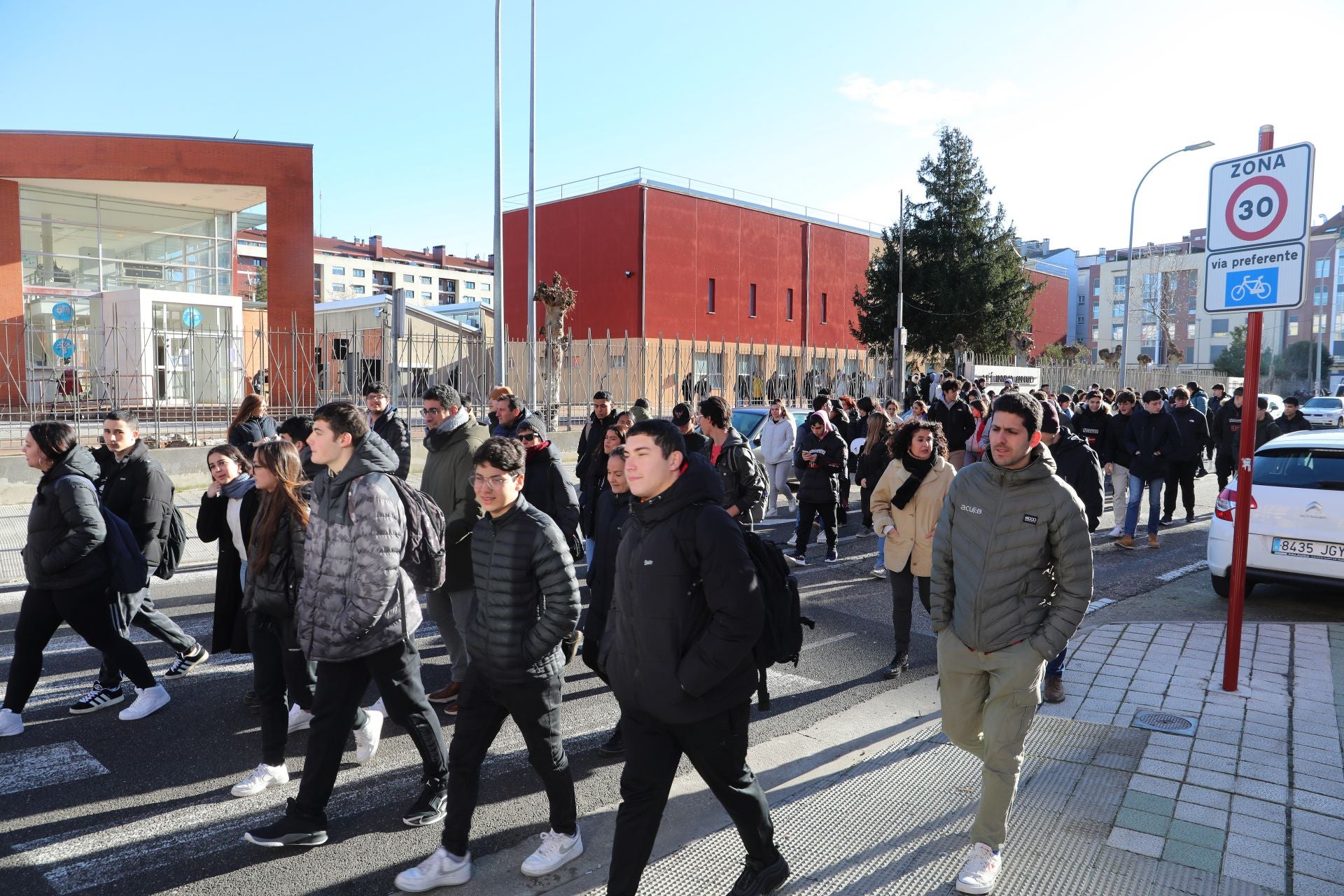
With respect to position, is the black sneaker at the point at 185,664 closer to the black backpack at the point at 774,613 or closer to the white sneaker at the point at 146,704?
the white sneaker at the point at 146,704

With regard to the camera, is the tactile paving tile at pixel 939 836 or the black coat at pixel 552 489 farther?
the black coat at pixel 552 489

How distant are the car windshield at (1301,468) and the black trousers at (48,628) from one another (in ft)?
28.3

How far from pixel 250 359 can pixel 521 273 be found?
83.6 feet

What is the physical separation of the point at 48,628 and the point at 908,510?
5.06 meters

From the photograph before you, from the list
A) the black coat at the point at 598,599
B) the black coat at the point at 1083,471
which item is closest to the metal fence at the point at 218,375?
the black coat at the point at 1083,471

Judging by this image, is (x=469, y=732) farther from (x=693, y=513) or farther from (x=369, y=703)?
(x=369, y=703)

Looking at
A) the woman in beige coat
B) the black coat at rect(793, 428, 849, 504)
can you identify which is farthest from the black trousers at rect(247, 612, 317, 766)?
the black coat at rect(793, 428, 849, 504)

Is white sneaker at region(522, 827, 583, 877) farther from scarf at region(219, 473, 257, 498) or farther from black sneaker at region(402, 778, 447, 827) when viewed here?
scarf at region(219, 473, 257, 498)

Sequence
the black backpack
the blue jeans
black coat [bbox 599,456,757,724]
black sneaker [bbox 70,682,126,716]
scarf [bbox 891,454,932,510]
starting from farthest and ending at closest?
1. the blue jeans
2. scarf [bbox 891,454,932,510]
3. black sneaker [bbox 70,682,126,716]
4. the black backpack
5. black coat [bbox 599,456,757,724]

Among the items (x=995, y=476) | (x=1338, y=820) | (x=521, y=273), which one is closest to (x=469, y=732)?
(x=995, y=476)

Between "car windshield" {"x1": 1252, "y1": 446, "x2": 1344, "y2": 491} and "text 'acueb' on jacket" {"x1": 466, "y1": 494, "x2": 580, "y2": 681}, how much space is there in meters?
6.85

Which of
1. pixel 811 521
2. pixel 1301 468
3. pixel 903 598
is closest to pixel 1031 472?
pixel 903 598

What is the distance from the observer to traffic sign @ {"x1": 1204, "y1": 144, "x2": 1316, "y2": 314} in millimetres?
5184

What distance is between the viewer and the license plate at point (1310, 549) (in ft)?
23.6
